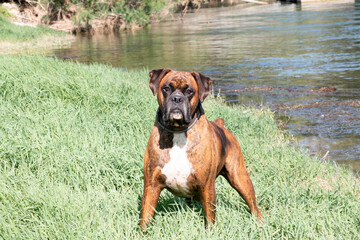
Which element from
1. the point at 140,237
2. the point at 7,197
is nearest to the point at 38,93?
the point at 7,197

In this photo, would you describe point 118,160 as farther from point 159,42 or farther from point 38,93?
point 159,42

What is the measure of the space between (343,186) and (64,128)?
3.61m

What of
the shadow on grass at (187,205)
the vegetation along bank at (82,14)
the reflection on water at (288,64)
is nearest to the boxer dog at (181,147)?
the shadow on grass at (187,205)

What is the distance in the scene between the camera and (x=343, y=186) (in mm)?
5359

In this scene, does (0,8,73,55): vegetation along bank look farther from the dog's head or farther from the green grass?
the dog's head

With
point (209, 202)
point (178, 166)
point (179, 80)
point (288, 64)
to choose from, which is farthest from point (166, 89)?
point (288, 64)

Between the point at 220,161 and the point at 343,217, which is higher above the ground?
the point at 220,161

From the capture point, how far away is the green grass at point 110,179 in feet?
11.9

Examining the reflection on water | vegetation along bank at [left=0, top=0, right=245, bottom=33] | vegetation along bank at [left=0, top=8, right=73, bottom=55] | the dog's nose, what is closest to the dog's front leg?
the dog's nose

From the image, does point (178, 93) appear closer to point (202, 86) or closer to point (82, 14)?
point (202, 86)

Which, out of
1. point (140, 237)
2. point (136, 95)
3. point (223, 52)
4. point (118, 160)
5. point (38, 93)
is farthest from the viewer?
point (223, 52)

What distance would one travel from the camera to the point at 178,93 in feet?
11.1

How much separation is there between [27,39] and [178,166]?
27283 mm

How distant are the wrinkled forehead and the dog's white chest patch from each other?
1.29ft
